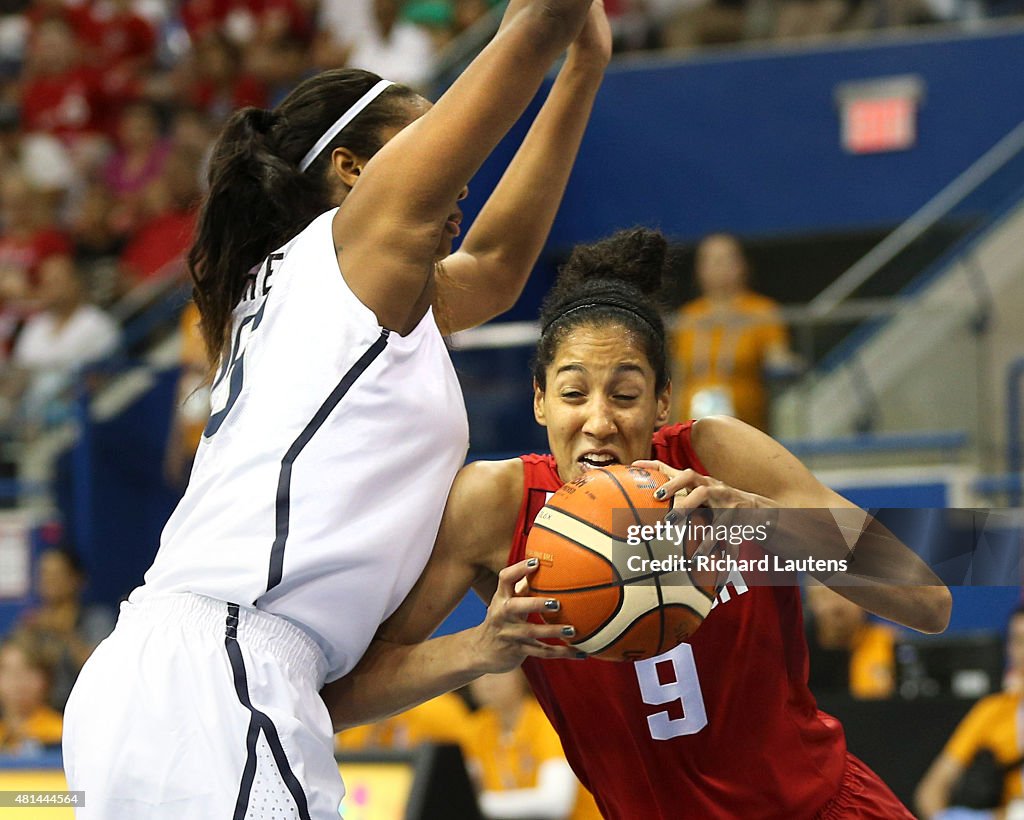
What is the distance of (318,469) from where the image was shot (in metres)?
2.52

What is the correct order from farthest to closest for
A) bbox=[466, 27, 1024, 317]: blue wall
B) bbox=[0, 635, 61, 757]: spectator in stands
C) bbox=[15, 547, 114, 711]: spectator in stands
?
bbox=[466, 27, 1024, 317]: blue wall, bbox=[15, 547, 114, 711]: spectator in stands, bbox=[0, 635, 61, 757]: spectator in stands

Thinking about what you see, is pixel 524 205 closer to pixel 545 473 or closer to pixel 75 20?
pixel 545 473

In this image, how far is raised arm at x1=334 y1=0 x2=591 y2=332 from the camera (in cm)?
245

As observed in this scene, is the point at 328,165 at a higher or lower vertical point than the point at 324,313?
higher

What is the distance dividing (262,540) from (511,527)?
1.83 ft

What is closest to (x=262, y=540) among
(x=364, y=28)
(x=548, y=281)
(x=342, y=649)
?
(x=342, y=649)

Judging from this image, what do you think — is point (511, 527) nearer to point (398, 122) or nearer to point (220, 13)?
point (398, 122)

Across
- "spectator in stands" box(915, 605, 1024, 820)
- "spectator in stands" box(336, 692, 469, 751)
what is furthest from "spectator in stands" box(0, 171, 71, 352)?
"spectator in stands" box(915, 605, 1024, 820)

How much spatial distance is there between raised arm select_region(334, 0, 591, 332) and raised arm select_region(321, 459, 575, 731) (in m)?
0.42

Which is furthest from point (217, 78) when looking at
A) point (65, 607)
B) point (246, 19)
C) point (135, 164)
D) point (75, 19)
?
point (65, 607)

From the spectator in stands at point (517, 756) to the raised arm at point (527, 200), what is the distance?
3210mm

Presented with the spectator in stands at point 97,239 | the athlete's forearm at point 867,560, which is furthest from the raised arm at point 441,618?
the spectator in stands at point 97,239

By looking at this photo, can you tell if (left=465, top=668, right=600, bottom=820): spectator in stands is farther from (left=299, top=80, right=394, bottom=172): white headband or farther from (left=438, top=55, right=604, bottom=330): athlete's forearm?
(left=299, top=80, right=394, bottom=172): white headband

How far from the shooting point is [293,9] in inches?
439
